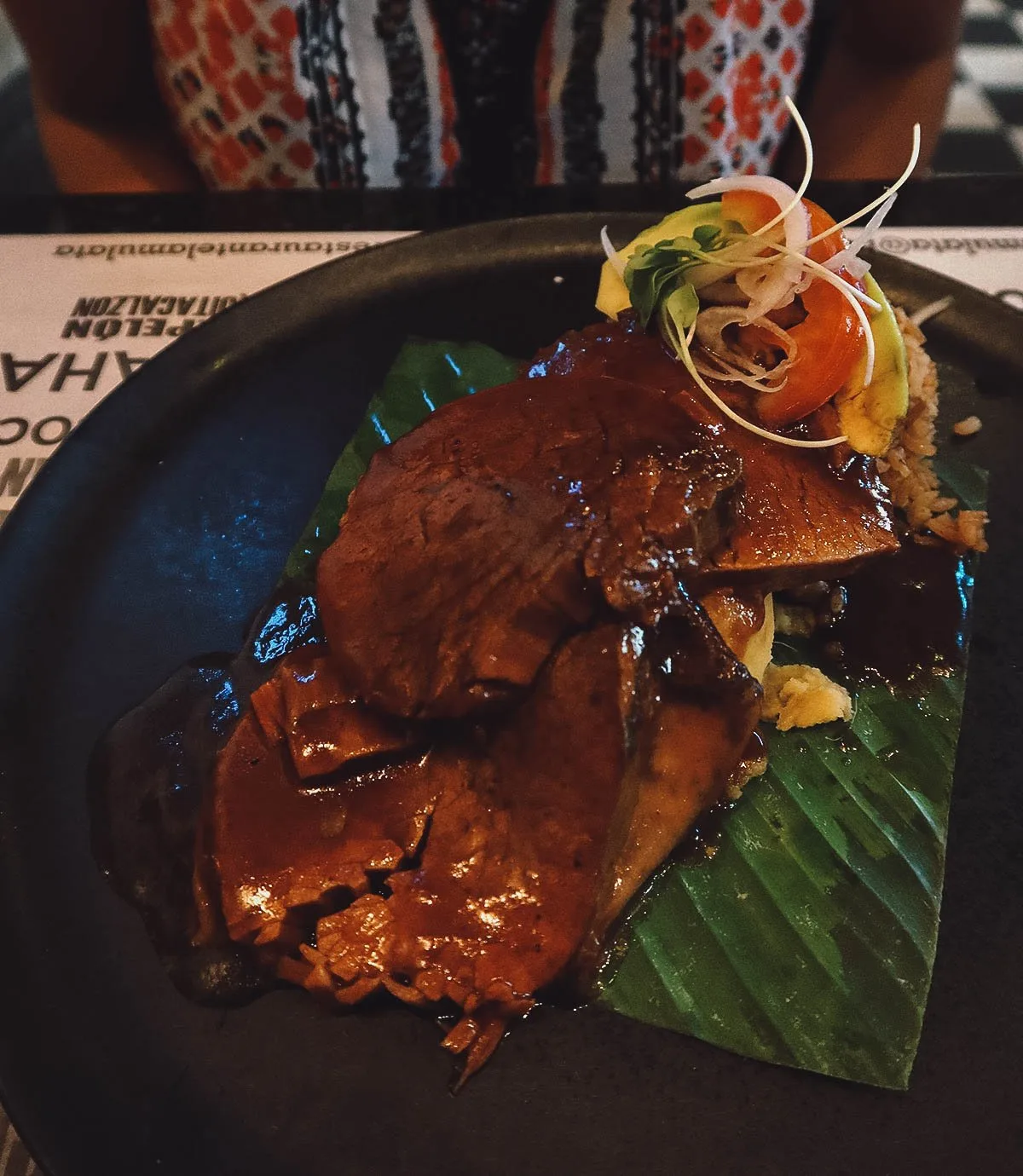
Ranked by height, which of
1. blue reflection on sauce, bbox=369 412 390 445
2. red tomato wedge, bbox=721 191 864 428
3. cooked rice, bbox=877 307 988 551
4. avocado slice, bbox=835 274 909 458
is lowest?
cooked rice, bbox=877 307 988 551

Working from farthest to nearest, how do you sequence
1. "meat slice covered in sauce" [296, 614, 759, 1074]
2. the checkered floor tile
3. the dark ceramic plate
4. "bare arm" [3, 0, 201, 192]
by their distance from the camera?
the checkered floor tile < "bare arm" [3, 0, 201, 192] < "meat slice covered in sauce" [296, 614, 759, 1074] < the dark ceramic plate

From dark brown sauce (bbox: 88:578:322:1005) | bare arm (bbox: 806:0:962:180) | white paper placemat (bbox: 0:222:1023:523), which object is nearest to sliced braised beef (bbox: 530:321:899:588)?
dark brown sauce (bbox: 88:578:322:1005)

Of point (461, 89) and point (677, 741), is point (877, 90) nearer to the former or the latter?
point (461, 89)

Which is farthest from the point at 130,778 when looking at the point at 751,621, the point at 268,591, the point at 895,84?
the point at 895,84

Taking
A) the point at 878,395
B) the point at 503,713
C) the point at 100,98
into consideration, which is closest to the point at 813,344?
the point at 878,395

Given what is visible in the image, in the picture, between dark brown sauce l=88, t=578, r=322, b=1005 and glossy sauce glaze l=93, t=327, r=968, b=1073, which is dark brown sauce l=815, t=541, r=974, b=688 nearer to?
glossy sauce glaze l=93, t=327, r=968, b=1073

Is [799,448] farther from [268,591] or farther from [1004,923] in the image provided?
[268,591]

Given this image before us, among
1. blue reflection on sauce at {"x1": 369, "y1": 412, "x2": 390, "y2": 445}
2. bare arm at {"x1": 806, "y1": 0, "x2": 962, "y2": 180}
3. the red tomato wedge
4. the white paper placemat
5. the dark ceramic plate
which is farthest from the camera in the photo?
bare arm at {"x1": 806, "y1": 0, "x2": 962, "y2": 180}
